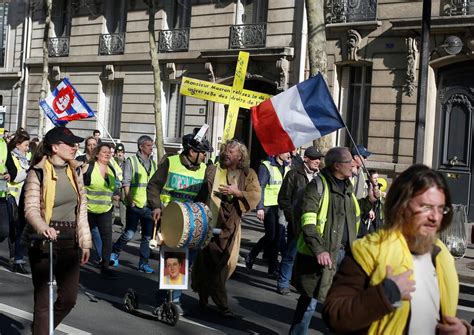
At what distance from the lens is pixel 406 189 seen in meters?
2.99

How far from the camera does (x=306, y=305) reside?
6.29 meters

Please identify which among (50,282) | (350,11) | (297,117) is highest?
(350,11)

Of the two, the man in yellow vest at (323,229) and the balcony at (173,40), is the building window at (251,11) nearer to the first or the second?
the balcony at (173,40)

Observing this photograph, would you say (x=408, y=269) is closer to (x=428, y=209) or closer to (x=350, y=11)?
(x=428, y=209)

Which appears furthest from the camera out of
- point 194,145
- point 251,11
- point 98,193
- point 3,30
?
point 3,30

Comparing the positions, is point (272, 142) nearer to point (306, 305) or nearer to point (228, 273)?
point (228, 273)

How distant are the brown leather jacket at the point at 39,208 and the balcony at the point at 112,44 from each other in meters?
Result: 21.8

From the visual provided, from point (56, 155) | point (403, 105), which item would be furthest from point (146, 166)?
point (403, 105)

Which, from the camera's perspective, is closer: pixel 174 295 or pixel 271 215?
pixel 174 295

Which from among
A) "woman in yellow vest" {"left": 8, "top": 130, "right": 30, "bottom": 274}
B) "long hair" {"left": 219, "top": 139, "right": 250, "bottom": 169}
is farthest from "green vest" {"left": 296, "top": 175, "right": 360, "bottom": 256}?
"woman in yellow vest" {"left": 8, "top": 130, "right": 30, "bottom": 274}

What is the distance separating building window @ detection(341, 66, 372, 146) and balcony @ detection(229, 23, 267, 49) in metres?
3.01

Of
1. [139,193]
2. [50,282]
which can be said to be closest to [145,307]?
[139,193]

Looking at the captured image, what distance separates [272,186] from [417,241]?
814 centimetres

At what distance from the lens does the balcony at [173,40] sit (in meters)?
25.3
